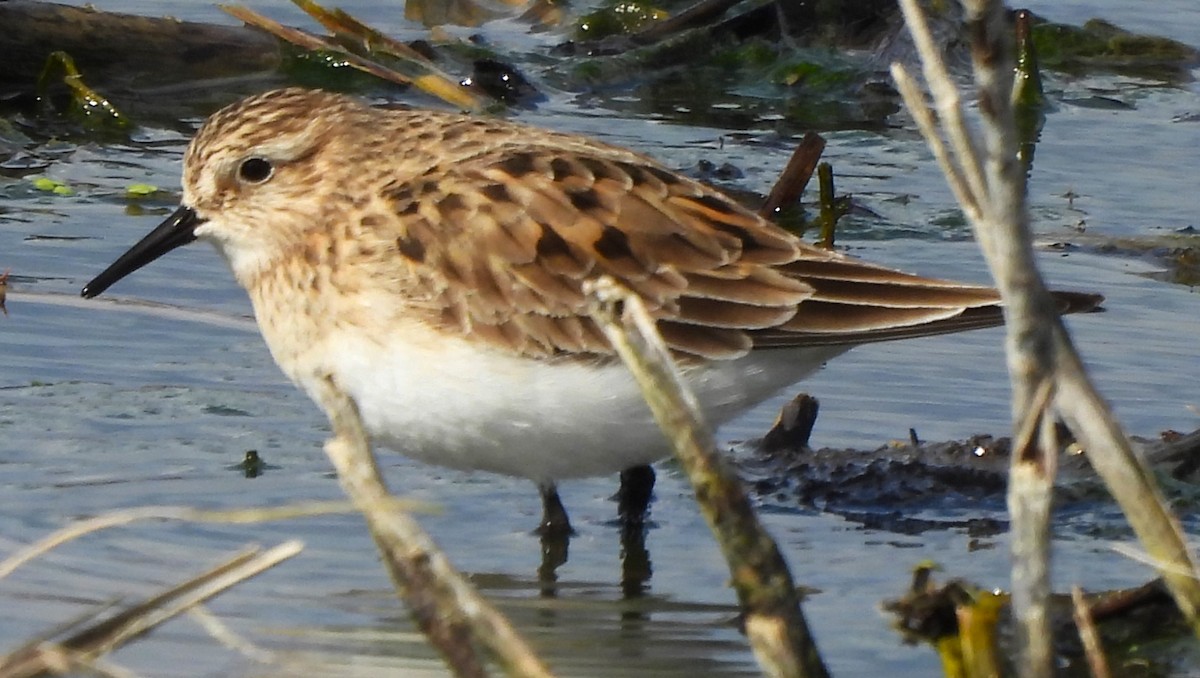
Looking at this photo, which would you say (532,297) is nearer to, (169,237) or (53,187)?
(169,237)

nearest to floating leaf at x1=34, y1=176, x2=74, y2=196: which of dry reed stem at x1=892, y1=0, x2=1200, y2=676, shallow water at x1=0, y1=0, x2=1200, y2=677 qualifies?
shallow water at x1=0, y1=0, x2=1200, y2=677

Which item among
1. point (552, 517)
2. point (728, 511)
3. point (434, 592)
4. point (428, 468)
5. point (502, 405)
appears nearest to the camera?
point (434, 592)

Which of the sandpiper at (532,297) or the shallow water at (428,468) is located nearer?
the shallow water at (428,468)

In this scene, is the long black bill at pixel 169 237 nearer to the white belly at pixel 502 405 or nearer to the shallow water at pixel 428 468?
the shallow water at pixel 428 468

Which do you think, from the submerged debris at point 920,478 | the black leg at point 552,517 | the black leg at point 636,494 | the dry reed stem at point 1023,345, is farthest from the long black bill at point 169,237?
the dry reed stem at point 1023,345

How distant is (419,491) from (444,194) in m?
0.90

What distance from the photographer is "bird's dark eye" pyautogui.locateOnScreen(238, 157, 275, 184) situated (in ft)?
19.7

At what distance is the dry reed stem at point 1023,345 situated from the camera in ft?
10.4

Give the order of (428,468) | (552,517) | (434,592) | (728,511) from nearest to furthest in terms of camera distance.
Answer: (434,592) → (728,511) → (552,517) → (428,468)

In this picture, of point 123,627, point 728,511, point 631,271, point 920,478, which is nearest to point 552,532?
point 631,271

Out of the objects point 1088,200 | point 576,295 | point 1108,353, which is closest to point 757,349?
point 576,295

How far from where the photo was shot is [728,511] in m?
3.47

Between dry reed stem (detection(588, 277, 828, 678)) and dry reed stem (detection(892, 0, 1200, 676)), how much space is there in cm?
39

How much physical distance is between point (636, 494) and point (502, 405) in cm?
68
